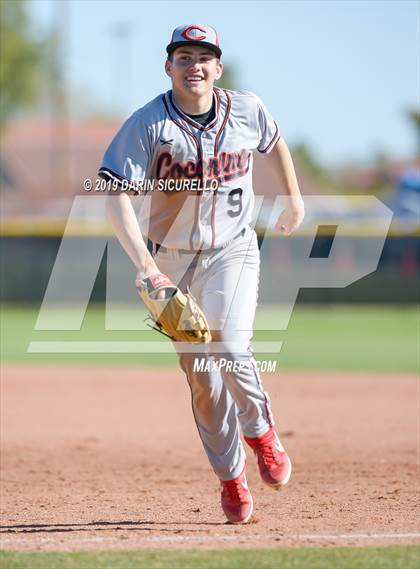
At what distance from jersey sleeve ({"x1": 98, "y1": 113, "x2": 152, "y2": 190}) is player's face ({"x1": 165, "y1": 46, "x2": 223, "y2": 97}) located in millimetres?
274

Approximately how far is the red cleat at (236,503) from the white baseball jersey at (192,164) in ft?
3.82

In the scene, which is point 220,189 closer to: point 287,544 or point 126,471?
point 287,544

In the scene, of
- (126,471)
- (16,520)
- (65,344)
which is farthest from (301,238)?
(16,520)

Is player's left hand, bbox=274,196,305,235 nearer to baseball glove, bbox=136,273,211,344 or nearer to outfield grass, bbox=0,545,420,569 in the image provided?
baseball glove, bbox=136,273,211,344

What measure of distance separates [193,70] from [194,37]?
0.15 m

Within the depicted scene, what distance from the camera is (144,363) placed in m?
14.2

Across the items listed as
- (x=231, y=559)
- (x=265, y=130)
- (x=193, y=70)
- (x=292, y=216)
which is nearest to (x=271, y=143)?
(x=265, y=130)

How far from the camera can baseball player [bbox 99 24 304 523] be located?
15.9 ft

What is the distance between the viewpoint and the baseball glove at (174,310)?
4.71 metres

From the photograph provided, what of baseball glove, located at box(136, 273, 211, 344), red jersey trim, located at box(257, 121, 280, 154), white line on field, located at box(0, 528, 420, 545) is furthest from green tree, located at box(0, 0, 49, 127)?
white line on field, located at box(0, 528, 420, 545)

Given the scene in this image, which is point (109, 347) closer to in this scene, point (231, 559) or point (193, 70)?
point (193, 70)

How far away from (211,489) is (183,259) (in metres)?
1.93

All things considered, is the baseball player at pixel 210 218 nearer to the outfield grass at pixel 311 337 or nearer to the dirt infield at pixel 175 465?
the dirt infield at pixel 175 465

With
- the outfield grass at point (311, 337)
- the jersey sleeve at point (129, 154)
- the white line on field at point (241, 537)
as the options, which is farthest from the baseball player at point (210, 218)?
the outfield grass at point (311, 337)
